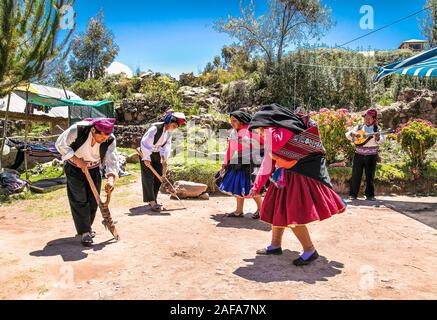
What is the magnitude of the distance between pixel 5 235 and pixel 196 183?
377 centimetres

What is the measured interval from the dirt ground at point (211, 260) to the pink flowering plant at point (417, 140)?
2.35 metres

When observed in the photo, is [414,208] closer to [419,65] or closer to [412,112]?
[419,65]

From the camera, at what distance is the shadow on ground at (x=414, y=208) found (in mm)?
6079

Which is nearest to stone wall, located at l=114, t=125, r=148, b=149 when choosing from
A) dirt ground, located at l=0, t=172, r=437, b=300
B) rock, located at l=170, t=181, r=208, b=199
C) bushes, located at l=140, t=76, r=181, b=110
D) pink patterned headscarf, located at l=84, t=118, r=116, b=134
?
bushes, located at l=140, t=76, r=181, b=110

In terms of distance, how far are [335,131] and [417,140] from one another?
5.49 feet

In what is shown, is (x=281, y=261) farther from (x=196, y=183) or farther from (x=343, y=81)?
(x=343, y=81)

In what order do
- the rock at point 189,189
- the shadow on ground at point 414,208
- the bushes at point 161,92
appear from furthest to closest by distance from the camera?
the bushes at point 161,92, the rock at point 189,189, the shadow on ground at point 414,208

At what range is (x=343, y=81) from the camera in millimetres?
16562

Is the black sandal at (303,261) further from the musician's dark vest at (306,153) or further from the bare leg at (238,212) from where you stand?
the bare leg at (238,212)

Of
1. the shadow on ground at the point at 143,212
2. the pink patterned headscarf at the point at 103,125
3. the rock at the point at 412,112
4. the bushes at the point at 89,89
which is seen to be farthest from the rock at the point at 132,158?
the bushes at the point at 89,89

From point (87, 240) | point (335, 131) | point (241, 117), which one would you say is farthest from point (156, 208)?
point (335, 131)

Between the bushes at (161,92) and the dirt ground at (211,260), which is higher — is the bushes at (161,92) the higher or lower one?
the higher one

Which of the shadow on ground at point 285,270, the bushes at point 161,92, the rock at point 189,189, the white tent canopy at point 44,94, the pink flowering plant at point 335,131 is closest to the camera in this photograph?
the shadow on ground at point 285,270
